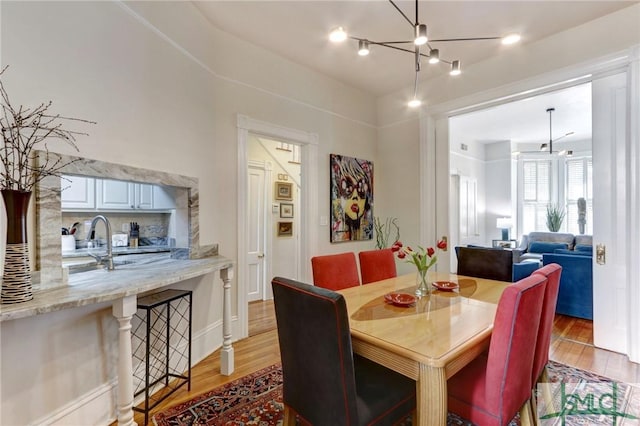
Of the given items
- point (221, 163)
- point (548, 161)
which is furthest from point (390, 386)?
point (548, 161)

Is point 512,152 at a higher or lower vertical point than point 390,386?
higher

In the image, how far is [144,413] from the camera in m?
1.87

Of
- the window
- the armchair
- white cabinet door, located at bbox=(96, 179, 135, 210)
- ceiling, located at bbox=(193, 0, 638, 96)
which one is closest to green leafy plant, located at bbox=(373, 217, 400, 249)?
the armchair

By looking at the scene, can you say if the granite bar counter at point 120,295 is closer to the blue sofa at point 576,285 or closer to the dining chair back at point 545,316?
the dining chair back at point 545,316

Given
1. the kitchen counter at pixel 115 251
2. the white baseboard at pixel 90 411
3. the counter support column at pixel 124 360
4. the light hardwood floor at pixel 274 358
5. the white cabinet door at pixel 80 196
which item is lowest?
the light hardwood floor at pixel 274 358

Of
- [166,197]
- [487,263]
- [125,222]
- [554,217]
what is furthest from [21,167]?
[554,217]

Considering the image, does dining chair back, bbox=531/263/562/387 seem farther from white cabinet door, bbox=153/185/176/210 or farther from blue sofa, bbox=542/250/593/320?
white cabinet door, bbox=153/185/176/210

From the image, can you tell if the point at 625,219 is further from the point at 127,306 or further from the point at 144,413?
the point at 144,413

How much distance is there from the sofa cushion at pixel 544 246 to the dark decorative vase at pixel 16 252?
756cm

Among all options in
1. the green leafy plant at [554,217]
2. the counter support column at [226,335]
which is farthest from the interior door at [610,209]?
the green leafy plant at [554,217]

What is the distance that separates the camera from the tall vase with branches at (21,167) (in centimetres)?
132

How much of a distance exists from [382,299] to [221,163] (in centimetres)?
198

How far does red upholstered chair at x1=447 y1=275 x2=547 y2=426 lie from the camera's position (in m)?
1.24

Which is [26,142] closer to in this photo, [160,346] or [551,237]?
[160,346]
